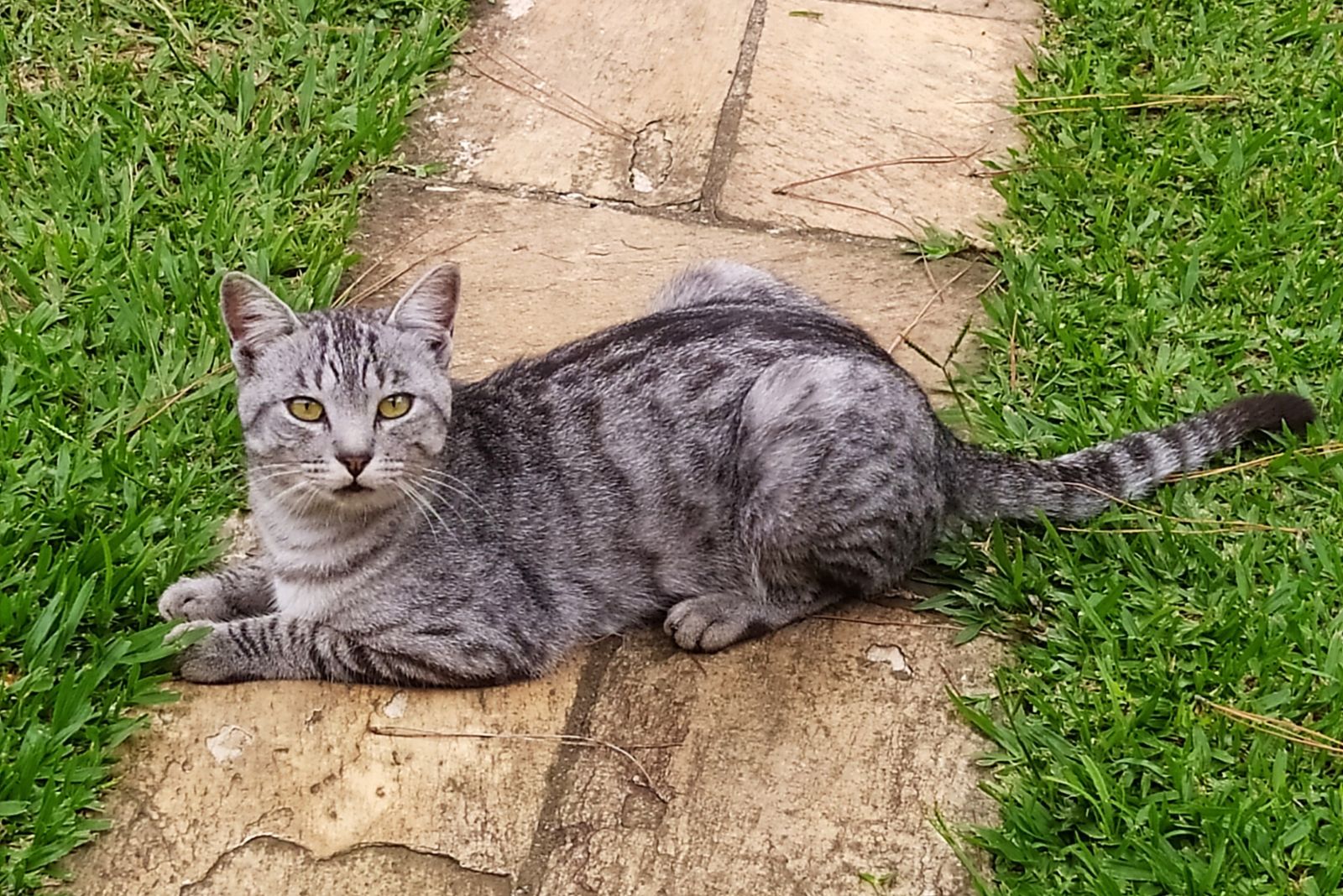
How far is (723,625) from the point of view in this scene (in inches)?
143

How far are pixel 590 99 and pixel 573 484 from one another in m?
2.44

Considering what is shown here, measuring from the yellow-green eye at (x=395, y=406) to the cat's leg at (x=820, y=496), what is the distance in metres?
0.88

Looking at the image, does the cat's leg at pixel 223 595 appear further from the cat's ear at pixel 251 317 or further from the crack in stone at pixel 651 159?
the crack in stone at pixel 651 159

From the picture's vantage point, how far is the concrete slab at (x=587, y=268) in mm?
Result: 4582

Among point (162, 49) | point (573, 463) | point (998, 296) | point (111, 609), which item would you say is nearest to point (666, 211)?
point (998, 296)

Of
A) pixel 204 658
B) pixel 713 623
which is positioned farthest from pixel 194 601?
pixel 713 623

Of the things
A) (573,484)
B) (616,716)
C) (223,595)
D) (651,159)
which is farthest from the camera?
(651,159)

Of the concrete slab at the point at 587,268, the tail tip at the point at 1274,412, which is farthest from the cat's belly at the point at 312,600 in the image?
the tail tip at the point at 1274,412

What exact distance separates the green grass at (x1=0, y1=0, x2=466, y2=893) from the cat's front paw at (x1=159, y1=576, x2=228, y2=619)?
7 centimetres

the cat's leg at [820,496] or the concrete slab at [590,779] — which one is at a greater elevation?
the cat's leg at [820,496]

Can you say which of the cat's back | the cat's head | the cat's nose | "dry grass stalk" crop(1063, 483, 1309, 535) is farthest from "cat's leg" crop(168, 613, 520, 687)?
"dry grass stalk" crop(1063, 483, 1309, 535)

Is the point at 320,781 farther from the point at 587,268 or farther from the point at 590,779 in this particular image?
the point at 587,268

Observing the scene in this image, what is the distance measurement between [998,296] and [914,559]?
142 cm

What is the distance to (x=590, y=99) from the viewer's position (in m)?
5.59
